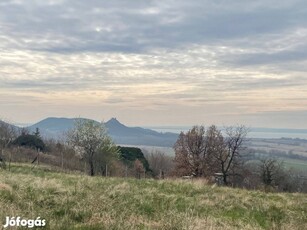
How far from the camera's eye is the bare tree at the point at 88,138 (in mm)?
61625

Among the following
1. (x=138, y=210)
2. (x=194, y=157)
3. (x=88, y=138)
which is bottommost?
(x=194, y=157)

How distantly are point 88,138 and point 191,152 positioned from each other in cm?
1881

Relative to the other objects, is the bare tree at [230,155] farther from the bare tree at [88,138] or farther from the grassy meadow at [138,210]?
the grassy meadow at [138,210]

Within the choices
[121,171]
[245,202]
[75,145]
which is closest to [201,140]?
[121,171]

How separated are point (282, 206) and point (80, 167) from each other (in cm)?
4784

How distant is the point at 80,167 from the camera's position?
2357 inches

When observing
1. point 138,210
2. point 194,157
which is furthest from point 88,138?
point 138,210

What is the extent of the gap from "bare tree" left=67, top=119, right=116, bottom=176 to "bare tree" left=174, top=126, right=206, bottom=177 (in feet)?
43.7

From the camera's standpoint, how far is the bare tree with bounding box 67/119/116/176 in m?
61.6

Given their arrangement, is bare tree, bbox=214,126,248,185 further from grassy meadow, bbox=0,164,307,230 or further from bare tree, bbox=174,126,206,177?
grassy meadow, bbox=0,164,307,230

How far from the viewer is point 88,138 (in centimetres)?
6172

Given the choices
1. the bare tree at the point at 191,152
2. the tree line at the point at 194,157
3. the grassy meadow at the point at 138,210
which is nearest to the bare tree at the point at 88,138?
the tree line at the point at 194,157

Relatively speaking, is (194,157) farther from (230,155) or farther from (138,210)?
(138,210)

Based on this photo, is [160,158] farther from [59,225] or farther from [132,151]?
[59,225]
